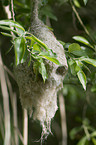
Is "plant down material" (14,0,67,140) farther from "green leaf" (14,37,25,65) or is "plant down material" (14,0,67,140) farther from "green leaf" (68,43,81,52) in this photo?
"green leaf" (14,37,25,65)

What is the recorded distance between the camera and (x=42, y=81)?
710 mm

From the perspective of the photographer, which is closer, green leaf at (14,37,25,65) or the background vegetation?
green leaf at (14,37,25,65)

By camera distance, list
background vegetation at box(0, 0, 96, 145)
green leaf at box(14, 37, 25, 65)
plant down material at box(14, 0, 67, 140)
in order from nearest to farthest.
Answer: green leaf at box(14, 37, 25, 65)
plant down material at box(14, 0, 67, 140)
background vegetation at box(0, 0, 96, 145)

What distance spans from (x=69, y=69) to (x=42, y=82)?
0.16m

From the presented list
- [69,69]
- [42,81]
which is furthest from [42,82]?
[69,69]

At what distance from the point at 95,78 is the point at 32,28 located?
1.21 ft

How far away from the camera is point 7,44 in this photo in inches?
64.3

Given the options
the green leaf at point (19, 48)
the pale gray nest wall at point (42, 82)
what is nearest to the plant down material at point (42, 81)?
the pale gray nest wall at point (42, 82)

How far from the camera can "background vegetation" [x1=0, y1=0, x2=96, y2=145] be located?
945 millimetres

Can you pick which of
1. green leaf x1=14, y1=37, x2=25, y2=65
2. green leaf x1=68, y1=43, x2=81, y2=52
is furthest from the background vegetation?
green leaf x1=14, y1=37, x2=25, y2=65

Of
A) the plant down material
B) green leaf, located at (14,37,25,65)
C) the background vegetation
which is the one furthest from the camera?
the background vegetation

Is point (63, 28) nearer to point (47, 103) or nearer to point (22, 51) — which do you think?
point (47, 103)

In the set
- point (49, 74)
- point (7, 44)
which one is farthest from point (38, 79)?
point (7, 44)

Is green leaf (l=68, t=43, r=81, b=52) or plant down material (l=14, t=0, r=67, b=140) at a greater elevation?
green leaf (l=68, t=43, r=81, b=52)
